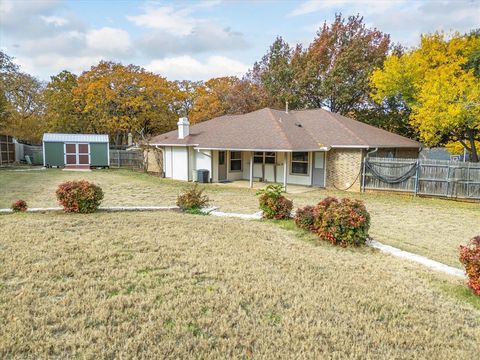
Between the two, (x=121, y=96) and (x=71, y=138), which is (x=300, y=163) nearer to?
(x=71, y=138)

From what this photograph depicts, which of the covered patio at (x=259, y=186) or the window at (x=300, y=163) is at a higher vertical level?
the window at (x=300, y=163)

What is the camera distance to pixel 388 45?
2444 cm

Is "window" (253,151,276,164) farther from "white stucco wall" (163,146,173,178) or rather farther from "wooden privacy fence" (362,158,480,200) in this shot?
"white stucco wall" (163,146,173,178)

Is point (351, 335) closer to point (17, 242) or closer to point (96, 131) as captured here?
point (17, 242)

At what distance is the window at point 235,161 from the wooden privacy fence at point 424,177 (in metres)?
7.16

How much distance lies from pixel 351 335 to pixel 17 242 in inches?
230

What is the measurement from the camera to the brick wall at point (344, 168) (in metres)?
15.3

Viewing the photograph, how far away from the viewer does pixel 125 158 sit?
27.0m

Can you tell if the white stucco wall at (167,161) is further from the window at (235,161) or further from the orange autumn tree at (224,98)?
the orange autumn tree at (224,98)

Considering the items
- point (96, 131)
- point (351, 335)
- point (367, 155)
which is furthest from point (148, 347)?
point (96, 131)

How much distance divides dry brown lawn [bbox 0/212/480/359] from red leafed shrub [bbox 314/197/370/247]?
0.28 meters

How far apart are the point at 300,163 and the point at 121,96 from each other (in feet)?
60.5

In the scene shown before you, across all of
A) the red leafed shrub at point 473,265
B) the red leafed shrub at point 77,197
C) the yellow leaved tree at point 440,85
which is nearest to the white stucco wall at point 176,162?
the red leafed shrub at point 77,197

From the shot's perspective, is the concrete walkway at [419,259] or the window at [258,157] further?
the window at [258,157]
